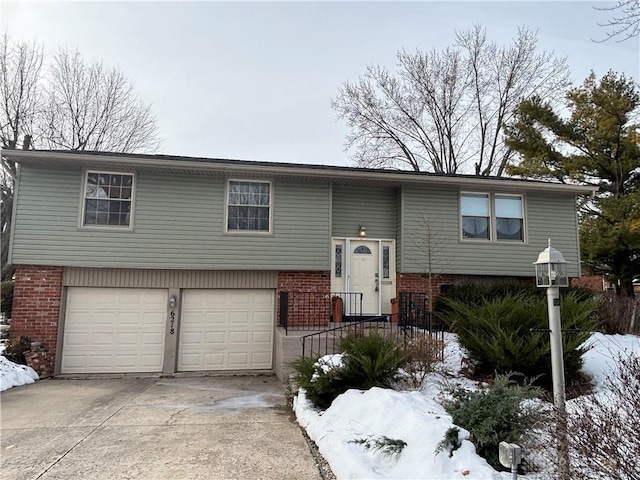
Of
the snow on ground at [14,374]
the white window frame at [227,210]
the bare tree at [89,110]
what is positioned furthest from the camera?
the bare tree at [89,110]

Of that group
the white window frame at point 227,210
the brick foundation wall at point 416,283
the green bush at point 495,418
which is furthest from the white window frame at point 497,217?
the green bush at point 495,418

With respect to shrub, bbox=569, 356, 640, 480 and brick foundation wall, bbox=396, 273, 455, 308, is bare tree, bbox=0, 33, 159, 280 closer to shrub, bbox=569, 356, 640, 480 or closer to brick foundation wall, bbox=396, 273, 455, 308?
brick foundation wall, bbox=396, 273, 455, 308

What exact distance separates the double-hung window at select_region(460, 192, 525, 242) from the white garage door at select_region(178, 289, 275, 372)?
18.5 ft

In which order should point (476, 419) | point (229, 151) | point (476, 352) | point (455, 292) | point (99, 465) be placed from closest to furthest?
point (476, 419) < point (99, 465) < point (476, 352) < point (455, 292) < point (229, 151)

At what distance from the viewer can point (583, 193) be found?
34.0 feet

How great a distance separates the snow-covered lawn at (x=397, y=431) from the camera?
305 cm

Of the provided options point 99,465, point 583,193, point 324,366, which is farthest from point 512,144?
point 99,465

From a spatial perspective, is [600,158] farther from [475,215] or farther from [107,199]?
[107,199]

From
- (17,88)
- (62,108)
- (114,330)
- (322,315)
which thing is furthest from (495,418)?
(62,108)

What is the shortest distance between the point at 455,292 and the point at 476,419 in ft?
20.2

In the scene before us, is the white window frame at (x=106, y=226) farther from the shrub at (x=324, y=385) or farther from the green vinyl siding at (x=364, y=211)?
the shrub at (x=324, y=385)

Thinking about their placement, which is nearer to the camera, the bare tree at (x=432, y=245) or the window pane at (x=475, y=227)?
the bare tree at (x=432, y=245)

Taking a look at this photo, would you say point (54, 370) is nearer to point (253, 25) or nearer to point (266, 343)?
point (266, 343)

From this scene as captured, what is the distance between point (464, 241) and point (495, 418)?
7.29m
